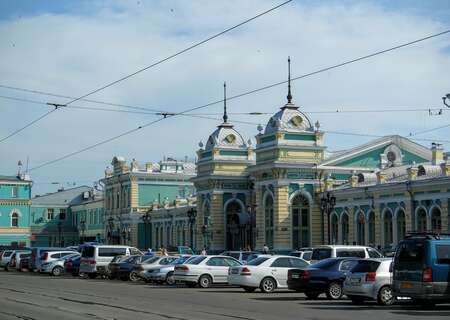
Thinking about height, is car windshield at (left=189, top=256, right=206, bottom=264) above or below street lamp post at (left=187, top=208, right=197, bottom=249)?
below

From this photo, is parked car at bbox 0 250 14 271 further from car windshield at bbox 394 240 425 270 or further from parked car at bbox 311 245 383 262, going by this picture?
car windshield at bbox 394 240 425 270

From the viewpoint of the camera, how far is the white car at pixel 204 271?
111 ft

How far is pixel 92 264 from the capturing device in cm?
4372

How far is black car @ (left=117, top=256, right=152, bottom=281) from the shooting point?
4029cm

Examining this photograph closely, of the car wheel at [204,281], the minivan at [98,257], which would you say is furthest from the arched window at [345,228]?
the car wheel at [204,281]

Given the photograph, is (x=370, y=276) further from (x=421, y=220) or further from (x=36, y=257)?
(x=36, y=257)

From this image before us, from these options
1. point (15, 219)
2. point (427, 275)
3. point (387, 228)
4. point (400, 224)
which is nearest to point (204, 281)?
point (427, 275)

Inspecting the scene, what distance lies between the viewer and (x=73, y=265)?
47188 mm

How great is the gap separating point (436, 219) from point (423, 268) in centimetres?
2773

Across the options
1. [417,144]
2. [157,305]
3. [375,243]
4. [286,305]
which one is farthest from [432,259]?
[417,144]

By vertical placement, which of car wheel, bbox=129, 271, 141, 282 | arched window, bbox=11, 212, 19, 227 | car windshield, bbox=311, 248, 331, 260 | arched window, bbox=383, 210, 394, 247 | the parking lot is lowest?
the parking lot

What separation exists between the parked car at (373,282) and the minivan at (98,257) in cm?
2150

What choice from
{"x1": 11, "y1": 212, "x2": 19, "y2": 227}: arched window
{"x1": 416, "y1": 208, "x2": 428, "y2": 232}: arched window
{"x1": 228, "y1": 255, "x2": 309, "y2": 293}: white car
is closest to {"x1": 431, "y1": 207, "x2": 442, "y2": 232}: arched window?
{"x1": 416, "y1": 208, "x2": 428, "y2": 232}: arched window

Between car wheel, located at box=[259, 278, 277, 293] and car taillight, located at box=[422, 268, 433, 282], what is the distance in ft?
31.0
